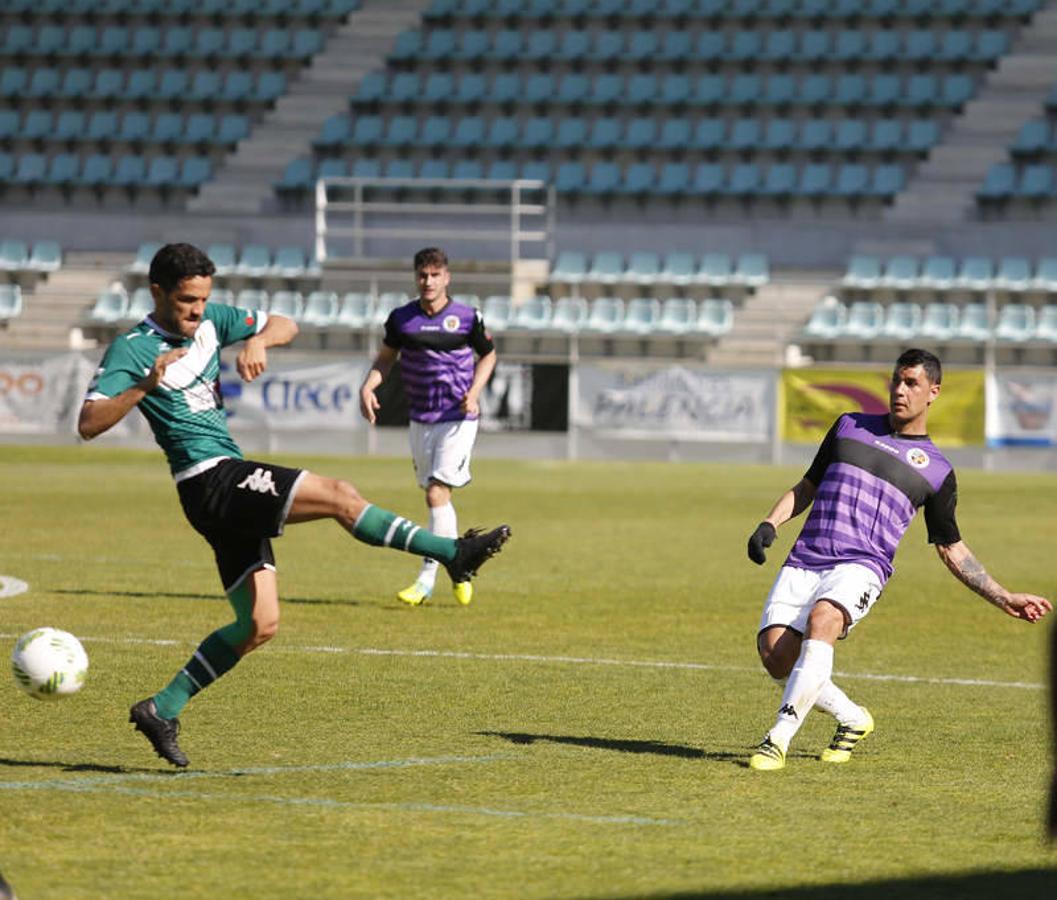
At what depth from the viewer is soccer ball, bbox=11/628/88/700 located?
711 centimetres

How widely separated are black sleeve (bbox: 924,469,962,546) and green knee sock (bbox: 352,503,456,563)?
194 centimetres

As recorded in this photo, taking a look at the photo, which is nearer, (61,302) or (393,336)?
(393,336)

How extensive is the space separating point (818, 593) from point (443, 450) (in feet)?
20.6

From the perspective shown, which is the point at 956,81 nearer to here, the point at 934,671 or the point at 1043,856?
the point at 934,671

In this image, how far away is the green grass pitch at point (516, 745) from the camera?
18.9 feet

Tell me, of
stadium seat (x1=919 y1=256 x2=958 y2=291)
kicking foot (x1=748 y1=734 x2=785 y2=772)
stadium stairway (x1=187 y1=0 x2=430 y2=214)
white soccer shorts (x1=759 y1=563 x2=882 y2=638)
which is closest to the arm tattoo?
white soccer shorts (x1=759 y1=563 x2=882 y2=638)

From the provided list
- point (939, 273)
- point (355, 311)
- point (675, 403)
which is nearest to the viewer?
point (675, 403)

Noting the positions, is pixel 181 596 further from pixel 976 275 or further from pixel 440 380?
pixel 976 275

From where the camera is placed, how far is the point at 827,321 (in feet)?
106

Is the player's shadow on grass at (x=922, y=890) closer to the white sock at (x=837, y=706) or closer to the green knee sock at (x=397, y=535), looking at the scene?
the white sock at (x=837, y=706)

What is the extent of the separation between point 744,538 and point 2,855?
13.6 meters

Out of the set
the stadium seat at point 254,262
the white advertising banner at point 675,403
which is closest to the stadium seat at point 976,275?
the white advertising banner at point 675,403

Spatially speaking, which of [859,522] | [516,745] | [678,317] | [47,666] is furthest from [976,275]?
[47,666]

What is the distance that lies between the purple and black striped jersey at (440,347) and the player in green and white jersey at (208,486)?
6.15m
